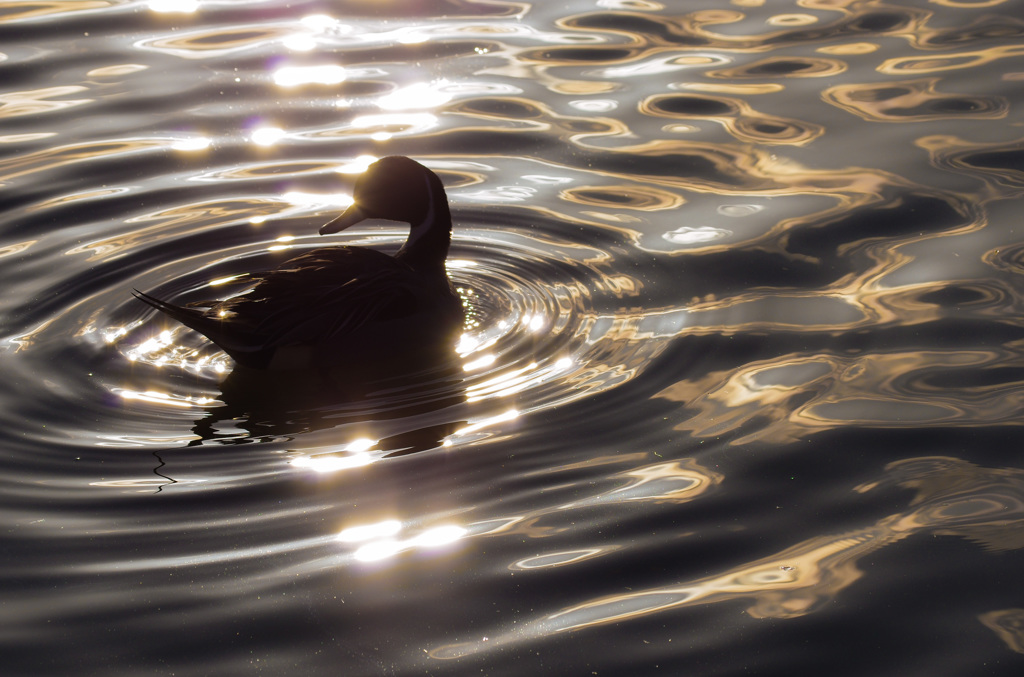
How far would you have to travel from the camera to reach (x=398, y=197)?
6.39 m

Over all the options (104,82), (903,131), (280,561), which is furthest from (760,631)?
(104,82)

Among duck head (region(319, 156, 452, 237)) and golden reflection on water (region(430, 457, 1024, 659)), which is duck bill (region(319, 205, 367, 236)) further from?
golden reflection on water (region(430, 457, 1024, 659))

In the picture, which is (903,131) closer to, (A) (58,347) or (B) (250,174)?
(B) (250,174)

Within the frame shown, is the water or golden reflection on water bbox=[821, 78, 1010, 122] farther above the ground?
golden reflection on water bbox=[821, 78, 1010, 122]

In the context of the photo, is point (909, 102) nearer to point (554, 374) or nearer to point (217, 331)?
point (554, 374)

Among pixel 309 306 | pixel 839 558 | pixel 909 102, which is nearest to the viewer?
pixel 839 558

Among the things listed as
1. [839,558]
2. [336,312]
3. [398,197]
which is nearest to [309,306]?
[336,312]

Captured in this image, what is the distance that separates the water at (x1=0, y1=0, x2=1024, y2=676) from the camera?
12.6 ft

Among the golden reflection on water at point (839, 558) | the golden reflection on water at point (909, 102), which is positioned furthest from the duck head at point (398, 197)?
the golden reflection on water at point (909, 102)

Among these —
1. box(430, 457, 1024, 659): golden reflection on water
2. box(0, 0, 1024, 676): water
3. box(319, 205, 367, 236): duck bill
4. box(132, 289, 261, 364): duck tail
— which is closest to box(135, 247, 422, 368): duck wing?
box(132, 289, 261, 364): duck tail

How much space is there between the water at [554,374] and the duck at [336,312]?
0.71ft

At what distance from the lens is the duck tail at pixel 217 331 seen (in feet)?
17.8

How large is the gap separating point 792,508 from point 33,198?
5.64m

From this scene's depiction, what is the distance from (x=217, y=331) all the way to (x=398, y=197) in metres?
1.39
